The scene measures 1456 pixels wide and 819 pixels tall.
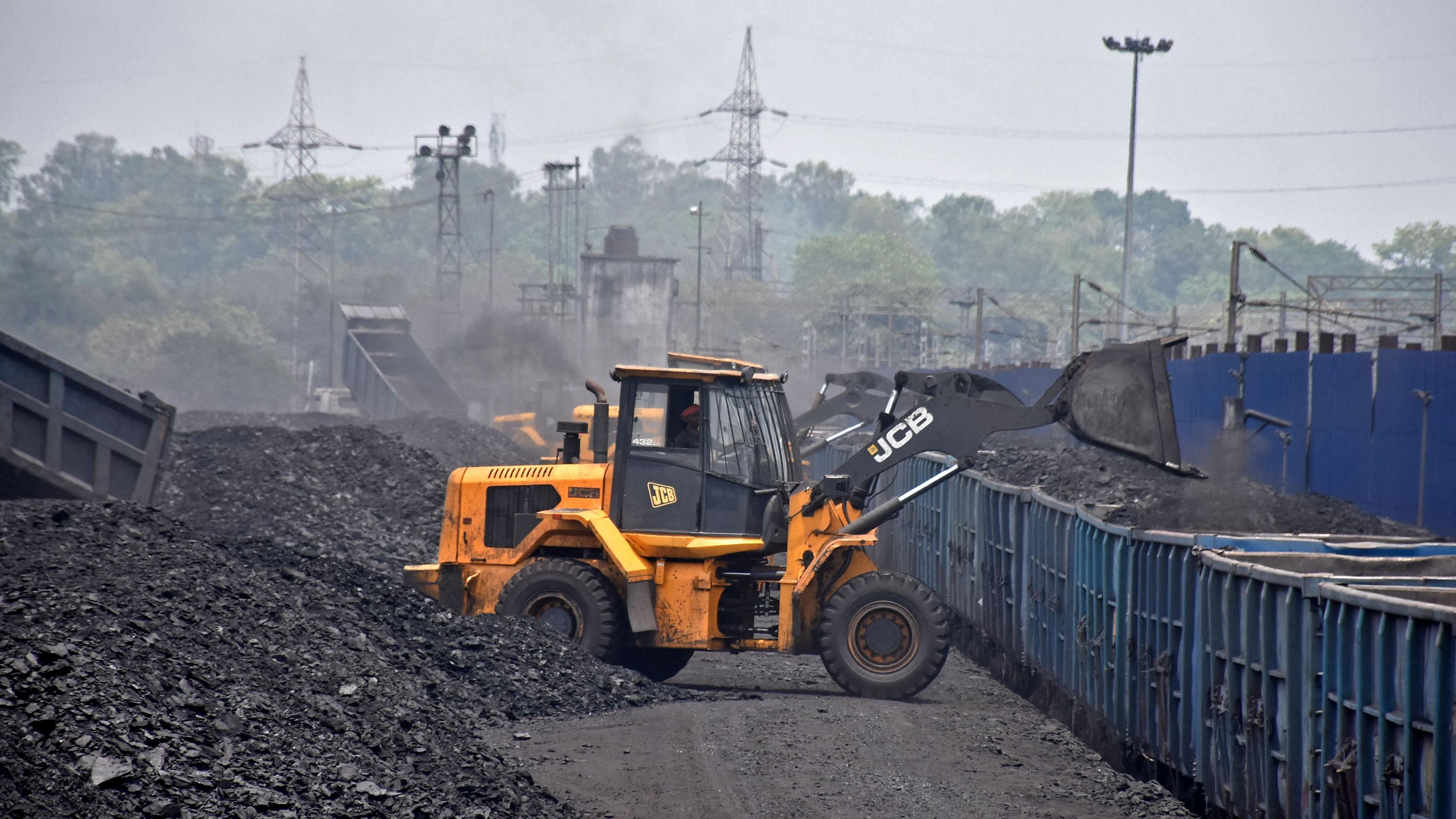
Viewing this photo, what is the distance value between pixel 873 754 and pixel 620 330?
2341 inches

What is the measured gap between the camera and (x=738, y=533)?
1135 centimetres

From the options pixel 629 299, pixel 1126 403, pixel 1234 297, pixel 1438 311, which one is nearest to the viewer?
pixel 1126 403

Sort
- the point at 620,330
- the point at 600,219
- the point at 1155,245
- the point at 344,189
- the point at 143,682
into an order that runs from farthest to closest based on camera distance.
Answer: the point at 600,219 < the point at 1155,245 < the point at 344,189 < the point at 620,330 < the point at 143,682

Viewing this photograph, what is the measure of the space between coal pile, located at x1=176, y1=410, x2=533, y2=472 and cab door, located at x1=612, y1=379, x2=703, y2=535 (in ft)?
51.9

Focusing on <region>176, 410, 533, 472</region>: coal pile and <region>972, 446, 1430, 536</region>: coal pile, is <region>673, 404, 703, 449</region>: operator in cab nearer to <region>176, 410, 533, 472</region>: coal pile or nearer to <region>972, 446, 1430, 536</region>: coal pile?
<region>972, 446, 1430, 536</region>: coal pile

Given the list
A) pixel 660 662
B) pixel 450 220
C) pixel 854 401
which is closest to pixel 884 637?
pixel 660 662

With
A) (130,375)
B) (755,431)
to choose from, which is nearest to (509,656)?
(755,431)

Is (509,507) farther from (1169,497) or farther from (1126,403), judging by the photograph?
(1169,497)

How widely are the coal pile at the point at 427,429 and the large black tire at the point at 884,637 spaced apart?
55.6ft

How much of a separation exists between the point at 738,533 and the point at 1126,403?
131 inches

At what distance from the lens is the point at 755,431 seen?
37.6 ft

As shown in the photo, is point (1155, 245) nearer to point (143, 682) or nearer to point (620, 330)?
point (620, 330)

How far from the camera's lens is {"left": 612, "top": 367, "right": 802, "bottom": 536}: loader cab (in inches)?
447

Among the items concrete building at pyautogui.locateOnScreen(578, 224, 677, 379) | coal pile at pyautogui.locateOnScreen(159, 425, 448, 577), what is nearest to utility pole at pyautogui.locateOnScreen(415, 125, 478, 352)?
concrete building at pyautogui.locateOnScreen(578, 224, 677, 379)
